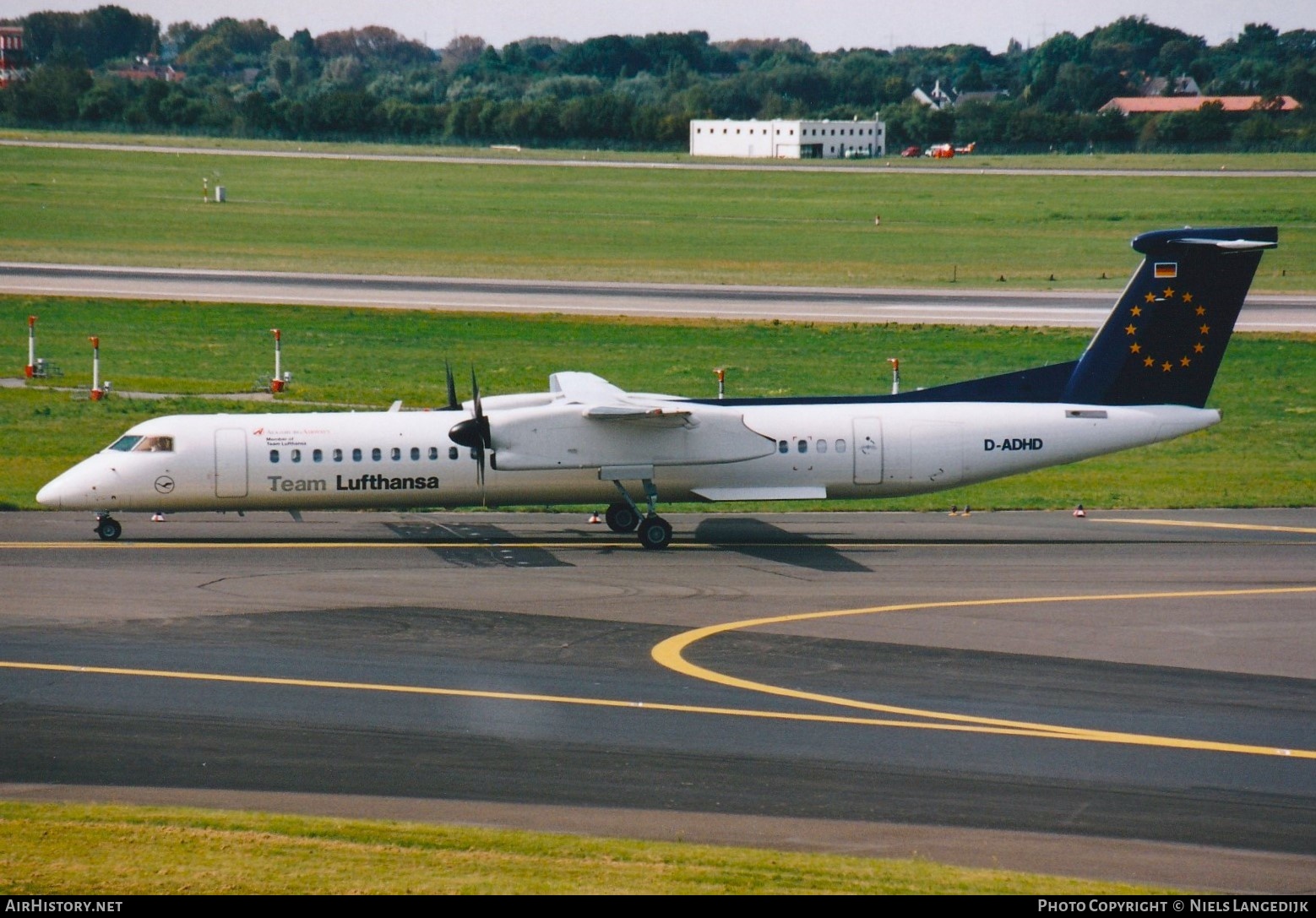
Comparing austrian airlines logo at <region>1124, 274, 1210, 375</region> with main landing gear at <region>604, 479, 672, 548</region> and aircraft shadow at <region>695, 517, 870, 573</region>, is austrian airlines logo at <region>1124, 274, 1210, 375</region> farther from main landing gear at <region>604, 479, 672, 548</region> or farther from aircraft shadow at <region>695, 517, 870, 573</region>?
main landing gear at <region>604, 479, 672, 548</region>

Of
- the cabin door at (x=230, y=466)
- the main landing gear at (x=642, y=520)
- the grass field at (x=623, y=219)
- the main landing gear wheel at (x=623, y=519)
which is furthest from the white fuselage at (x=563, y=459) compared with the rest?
the grass field at (x=623, y=219)

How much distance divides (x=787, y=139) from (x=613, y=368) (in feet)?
416

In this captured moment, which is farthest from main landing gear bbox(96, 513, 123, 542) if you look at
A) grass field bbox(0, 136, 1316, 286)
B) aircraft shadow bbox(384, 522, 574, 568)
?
grass field bbox(0, 136, 1316, 286)

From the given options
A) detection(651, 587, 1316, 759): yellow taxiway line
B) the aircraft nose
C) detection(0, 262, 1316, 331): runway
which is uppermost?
detection(0, 262, 1316, 331): runway

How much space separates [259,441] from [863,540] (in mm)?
12769

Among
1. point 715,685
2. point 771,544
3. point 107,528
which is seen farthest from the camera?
point 771,544

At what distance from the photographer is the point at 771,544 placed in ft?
102

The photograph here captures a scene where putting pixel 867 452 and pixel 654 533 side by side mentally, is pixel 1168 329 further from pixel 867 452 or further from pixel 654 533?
pixel 654 533

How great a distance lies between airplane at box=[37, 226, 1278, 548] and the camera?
99.0 feet

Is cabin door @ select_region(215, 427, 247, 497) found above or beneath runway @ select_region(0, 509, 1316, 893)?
above

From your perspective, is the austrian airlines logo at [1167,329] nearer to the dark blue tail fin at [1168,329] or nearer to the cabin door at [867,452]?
the dark blue tail fin at [1168,329]

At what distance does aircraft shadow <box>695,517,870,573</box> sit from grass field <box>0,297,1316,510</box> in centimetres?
294

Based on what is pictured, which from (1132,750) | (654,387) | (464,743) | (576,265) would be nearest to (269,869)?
(464,743)

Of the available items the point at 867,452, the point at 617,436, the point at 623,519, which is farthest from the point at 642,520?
the point at 867,452
